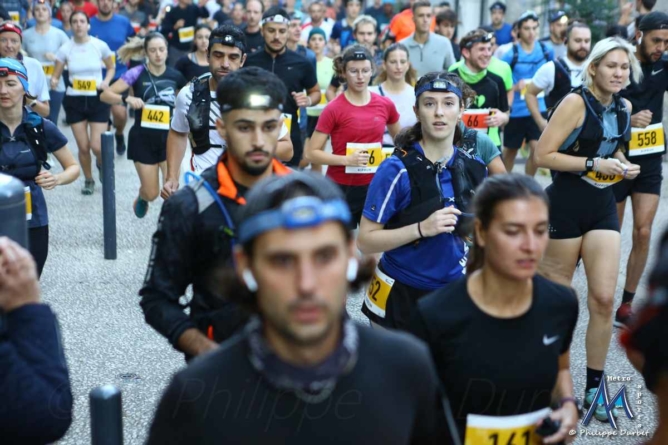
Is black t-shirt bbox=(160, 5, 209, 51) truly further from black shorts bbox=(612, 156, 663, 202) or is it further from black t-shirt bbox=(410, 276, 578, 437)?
black t-shirt bbox=(410, 276, 578, 437)

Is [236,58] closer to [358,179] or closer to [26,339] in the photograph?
[358,179]

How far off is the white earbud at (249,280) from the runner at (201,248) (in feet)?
3.58

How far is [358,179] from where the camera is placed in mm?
7477

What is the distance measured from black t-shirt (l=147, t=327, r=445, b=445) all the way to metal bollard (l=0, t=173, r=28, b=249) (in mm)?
1506

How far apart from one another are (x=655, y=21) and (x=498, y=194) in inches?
159

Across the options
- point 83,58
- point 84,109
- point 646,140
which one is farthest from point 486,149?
point 83,58

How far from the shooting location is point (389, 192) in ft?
14.6

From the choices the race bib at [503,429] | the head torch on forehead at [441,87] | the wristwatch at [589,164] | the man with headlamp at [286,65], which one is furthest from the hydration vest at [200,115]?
the race bib at [503,429]

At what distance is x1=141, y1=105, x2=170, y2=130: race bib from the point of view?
9547mm

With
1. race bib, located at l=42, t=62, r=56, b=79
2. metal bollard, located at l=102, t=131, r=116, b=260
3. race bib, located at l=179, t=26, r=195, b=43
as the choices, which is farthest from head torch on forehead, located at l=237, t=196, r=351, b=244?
race bib, located at l=179, t=26, r=195, b=43

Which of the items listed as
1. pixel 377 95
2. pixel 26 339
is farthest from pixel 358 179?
pixel 26 339

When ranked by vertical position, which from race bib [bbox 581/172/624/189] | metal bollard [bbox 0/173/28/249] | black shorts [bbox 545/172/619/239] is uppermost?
metal bollard [bbox 0/173/28/249]

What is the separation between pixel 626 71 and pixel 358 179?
2540 millimetres

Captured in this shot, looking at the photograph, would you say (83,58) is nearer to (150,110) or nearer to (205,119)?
(150,110)
